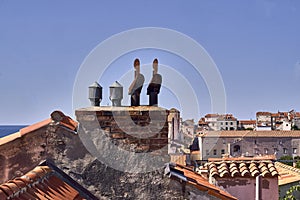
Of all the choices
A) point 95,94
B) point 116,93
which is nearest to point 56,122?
point 95,94

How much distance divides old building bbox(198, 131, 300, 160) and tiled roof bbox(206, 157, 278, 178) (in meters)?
58.4

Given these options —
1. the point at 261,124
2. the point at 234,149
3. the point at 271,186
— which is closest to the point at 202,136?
the point at 234,149

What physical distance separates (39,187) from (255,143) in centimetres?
6821

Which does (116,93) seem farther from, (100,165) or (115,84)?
(100,165)

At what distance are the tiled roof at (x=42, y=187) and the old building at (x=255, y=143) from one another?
201ft

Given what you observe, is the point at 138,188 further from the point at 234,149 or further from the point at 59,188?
the point at 234,149

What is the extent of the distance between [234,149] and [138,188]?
65414mm

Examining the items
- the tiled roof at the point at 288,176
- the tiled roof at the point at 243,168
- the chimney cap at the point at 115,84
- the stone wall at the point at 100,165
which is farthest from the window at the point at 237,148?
the stone wall at the point at 100,165

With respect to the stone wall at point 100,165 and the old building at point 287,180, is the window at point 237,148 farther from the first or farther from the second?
the stone wall at point 100,165

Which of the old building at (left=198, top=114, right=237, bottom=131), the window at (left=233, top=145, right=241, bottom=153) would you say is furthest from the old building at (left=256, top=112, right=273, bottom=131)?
the window at (left=233, top=145, right=241, bottom=153)

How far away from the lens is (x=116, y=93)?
5.29 metres

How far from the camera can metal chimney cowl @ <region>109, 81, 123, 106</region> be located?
5.24 meters

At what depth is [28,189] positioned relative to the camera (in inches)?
160

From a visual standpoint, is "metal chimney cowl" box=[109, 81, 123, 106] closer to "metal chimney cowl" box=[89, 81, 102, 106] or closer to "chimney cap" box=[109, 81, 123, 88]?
"chimney cap" box=[109, 81, 123, 88]
